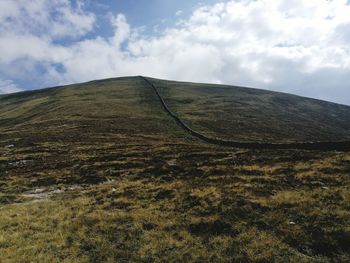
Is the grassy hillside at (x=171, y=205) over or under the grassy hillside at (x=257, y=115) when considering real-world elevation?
under

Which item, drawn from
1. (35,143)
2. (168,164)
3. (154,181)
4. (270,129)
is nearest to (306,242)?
(154,181)

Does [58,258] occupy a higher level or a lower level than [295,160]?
→ lower

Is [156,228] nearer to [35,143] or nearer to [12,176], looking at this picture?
[12,176]

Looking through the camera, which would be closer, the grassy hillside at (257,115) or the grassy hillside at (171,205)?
the grassy hillside at (171,205)

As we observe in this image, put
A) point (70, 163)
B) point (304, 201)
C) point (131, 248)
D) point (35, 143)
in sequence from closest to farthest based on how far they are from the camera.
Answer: point (131, 248) < point (304, 201) < point (70, 163) < point (35, 143)

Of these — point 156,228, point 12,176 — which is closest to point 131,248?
point 156,228

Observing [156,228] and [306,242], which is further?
[156,228]

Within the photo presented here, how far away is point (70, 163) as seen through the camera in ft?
121

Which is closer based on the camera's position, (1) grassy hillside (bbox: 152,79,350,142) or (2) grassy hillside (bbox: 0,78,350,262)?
(2) grassy hillside (bbox: 0,78,350,262)

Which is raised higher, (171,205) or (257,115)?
(257,115)

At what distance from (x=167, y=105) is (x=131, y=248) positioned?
95.5 meters

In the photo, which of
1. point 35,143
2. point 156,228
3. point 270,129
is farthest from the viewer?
point 270,129

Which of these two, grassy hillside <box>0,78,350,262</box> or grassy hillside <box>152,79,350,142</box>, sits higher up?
grassy hillside <box>152,79,350,142</box>

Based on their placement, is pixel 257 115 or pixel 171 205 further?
pixel 257 115
